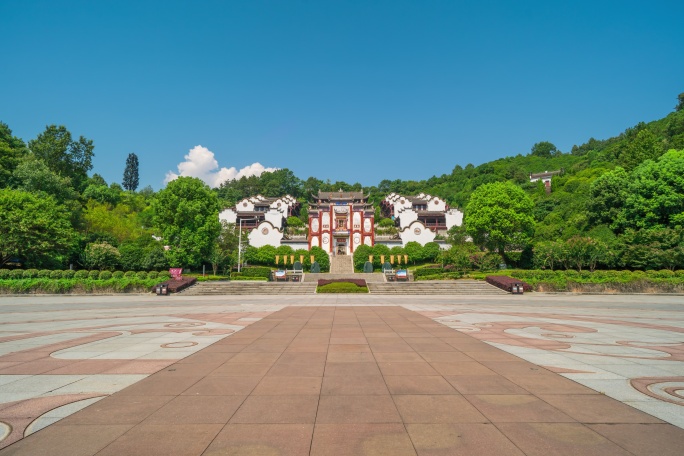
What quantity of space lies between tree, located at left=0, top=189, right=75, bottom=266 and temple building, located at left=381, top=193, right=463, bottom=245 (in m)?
42.8

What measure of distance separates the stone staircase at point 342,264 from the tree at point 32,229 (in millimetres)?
30701

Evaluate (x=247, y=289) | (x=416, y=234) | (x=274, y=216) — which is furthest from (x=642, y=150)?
(x=247, y=289)

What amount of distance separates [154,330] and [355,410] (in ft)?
27.6

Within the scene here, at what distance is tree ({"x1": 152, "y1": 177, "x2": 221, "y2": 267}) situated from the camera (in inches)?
1474

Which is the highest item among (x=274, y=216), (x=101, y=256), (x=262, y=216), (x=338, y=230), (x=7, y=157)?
(x=7, y=157)

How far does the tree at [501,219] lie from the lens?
142 ft

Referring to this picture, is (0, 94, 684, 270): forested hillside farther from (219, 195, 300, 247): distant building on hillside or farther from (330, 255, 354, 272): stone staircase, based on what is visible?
(330, 255, 354, 272): stone staircase

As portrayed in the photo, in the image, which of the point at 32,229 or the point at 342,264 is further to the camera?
the point at 342,264

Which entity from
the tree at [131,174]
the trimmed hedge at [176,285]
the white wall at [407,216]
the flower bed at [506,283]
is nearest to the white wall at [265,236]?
the white wall at [407,216]

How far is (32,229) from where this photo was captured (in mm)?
33875

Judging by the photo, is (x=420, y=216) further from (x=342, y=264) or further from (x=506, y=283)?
(x=506, y=283)

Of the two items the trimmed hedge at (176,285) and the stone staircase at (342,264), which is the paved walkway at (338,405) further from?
the stone staircase at (342,264)

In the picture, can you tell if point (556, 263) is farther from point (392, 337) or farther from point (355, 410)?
point (355, 410)

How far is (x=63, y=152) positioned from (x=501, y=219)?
185 feet
